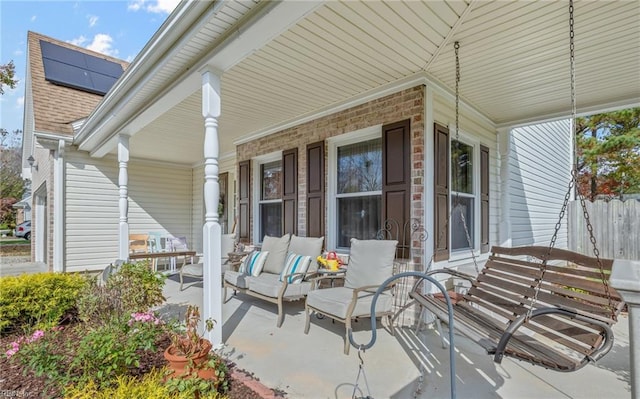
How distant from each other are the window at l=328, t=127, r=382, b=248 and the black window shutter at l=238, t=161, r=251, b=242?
2.33 metres

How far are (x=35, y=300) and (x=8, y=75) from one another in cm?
332

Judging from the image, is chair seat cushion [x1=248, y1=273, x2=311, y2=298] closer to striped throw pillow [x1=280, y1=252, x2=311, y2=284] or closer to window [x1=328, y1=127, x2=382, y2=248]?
striped throw pillow [x1=280, y1=252, x2=311, y2=284]

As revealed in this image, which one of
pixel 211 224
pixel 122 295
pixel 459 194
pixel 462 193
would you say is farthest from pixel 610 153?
pixel 122 295

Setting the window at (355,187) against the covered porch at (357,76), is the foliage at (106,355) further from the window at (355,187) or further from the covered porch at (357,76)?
the window at (355,187)

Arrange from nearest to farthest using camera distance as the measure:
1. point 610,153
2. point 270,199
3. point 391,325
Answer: point 391,325 < point 270,199 < point 610,153

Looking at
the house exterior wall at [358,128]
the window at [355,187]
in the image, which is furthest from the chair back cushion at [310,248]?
the house exterior wall at [358,128]

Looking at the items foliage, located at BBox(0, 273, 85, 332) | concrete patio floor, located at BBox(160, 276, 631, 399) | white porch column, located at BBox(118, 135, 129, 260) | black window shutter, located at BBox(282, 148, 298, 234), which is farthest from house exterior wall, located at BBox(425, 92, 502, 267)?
white porch column, located at BBox(118, 135, 129, 260)

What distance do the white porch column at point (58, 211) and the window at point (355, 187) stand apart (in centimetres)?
581

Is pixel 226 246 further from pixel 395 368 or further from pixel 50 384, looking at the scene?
pixel 395 368

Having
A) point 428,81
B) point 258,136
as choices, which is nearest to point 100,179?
point 258,136

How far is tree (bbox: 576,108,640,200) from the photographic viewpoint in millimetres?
10195

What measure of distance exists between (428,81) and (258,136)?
356cm

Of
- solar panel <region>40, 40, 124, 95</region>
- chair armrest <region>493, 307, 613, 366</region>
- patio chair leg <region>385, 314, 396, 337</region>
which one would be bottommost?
patio chair leg <region>385, 314, 396, 337</region>

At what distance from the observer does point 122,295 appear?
300cm
